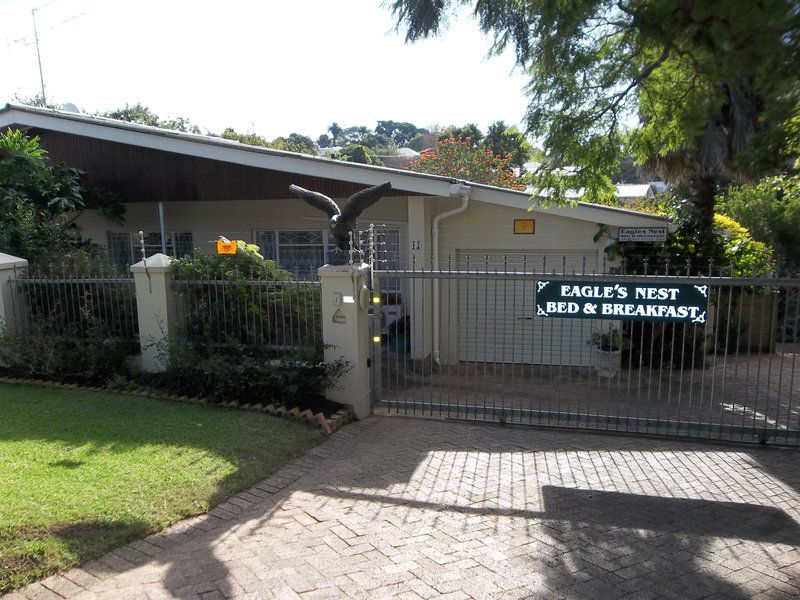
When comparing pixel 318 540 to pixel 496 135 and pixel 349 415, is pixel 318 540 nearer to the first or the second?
pixel 349 415

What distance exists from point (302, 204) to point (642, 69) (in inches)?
257

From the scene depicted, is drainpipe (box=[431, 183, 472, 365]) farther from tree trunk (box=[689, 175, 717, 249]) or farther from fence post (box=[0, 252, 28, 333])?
fence post (box=[0, 252, 28, 333])

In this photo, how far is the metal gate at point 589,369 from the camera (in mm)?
6027

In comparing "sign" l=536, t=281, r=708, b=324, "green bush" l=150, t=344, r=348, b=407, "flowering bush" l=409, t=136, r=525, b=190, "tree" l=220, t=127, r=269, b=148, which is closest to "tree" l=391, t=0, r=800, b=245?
"sign" l=536, t=281, r=708, b=324

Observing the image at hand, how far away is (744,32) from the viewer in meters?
4.05

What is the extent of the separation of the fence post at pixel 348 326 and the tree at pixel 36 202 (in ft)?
15.3

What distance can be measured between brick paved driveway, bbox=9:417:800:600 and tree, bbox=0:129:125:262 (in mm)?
6088

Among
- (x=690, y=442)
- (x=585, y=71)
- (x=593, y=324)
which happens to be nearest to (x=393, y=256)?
(x=593, y=324)

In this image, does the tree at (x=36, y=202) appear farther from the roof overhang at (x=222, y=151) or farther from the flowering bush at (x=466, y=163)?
the flowering bush at (x=466, y=163)

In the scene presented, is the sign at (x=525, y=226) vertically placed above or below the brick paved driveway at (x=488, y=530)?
above

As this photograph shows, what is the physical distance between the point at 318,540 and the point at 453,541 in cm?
93

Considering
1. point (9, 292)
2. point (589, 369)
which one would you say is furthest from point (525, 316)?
point (9, 292)

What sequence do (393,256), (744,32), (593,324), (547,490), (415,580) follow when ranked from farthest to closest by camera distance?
(393,256), (593,324), (547,490), (744,32), (415,580)

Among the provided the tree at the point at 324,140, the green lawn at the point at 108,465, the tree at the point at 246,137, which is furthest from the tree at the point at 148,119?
the tree at the point at 324,140
